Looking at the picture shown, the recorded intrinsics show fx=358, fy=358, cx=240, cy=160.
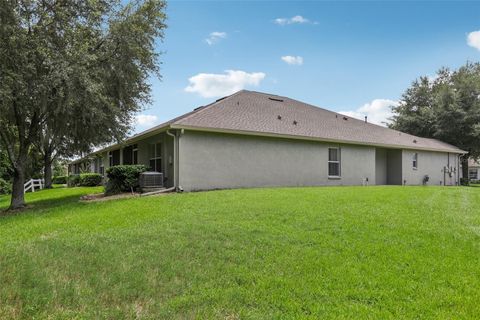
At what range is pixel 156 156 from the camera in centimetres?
1670

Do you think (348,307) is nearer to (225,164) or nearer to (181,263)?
(181,263)

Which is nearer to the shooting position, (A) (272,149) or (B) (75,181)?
(A) (272,149)

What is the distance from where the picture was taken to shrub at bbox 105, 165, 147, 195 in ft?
47.3

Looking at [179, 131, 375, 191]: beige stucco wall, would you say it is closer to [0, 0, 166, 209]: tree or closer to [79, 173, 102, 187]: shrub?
[0, 0, 166, 209]: tree

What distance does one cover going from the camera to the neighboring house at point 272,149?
14219 millimetres

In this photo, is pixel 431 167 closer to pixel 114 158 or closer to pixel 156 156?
pixel 156 156

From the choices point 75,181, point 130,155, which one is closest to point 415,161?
point 130,155

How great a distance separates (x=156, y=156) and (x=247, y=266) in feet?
40.7

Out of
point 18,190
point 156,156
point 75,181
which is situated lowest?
point 75,181

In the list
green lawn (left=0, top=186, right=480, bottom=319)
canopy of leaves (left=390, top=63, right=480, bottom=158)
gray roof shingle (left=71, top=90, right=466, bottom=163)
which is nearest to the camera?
green lawn (left=0, top=186, right=480, bottom=319)

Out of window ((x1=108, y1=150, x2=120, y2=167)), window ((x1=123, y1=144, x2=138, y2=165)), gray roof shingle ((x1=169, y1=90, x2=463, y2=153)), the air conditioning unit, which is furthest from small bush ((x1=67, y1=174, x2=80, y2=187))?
the air conditioning unit

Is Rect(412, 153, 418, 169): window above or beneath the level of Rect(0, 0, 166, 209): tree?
beneath

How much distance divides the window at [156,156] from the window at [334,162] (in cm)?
852

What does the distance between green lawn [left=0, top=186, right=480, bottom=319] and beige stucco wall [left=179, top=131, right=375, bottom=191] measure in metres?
5.92
